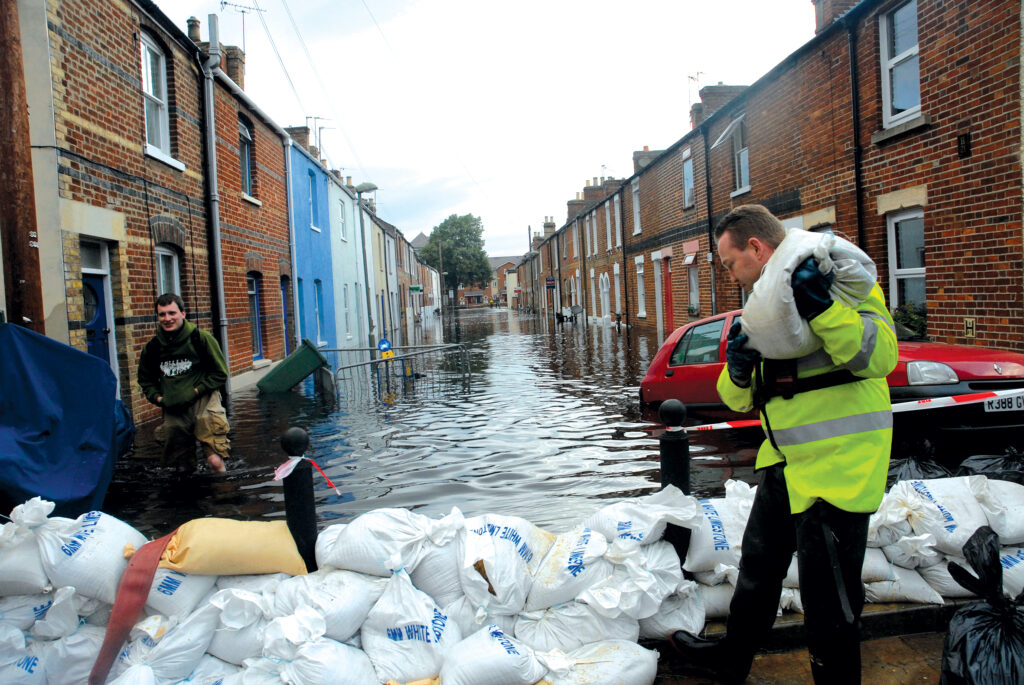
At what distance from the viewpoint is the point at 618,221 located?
2831 cm

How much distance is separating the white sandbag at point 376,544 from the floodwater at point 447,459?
2044 mm

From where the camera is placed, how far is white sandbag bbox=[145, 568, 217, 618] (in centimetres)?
310

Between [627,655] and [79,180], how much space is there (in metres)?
8.49

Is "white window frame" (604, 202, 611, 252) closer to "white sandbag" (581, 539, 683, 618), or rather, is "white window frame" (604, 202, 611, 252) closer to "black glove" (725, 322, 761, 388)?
"white sandbag" (581, 539, 683, 618)

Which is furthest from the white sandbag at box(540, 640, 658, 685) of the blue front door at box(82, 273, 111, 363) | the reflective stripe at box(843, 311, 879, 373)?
the blue front door at box(82, 273, 111, 363)

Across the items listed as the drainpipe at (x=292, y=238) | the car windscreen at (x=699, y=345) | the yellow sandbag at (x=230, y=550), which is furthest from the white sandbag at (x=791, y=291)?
the drainpipe at (x=292, y=238)

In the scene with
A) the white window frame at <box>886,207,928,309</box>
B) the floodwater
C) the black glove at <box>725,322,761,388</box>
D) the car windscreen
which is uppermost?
the white window frame at <box>886,207,928,309</box>

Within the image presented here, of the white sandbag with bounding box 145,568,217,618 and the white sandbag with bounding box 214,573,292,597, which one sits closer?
the white sandbag with bounding box 145,568,217,618

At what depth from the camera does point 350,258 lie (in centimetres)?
2675

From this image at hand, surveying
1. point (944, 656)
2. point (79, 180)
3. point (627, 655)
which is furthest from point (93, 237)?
point (944, 656)

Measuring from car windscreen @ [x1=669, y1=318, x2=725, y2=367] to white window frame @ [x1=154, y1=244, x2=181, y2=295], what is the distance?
25.2 feet

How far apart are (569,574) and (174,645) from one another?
1703 millimetres

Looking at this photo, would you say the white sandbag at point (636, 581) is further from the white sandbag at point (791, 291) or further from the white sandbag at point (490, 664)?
the white sandbag at point (791, 291)

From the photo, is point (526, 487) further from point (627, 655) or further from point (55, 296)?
point (55, 296)
